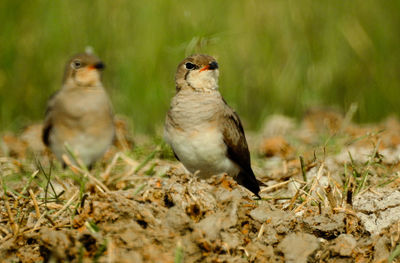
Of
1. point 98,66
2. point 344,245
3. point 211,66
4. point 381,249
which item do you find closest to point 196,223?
point 344,245

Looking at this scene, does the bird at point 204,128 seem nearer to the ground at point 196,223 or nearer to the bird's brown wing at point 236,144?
the bird's brown wing at point 236,144

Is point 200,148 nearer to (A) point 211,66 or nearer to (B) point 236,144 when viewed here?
(B) point 236,144

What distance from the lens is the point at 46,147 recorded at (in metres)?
5.80

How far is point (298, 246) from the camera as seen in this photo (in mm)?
2910

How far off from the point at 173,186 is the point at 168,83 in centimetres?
341

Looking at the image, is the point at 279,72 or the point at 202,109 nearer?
the point at 202,109

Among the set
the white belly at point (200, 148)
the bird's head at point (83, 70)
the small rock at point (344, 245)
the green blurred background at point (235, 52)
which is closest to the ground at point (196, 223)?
the small rock at point (344, 245)

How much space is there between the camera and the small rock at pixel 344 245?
291 centimetres

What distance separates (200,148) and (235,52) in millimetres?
3557

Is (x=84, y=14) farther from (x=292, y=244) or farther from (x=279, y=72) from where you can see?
(x=292, y=244)

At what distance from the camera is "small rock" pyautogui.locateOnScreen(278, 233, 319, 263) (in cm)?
285

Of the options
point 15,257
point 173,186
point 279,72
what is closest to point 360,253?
point 173,186

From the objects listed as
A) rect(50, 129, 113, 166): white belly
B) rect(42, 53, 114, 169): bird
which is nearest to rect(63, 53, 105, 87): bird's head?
rect(42, 53, 114, 169): bird

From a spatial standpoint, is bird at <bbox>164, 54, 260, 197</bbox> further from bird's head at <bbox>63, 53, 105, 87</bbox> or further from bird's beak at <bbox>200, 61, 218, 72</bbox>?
bird's head at <bbox>63, 53, 105, 87</bbox>
